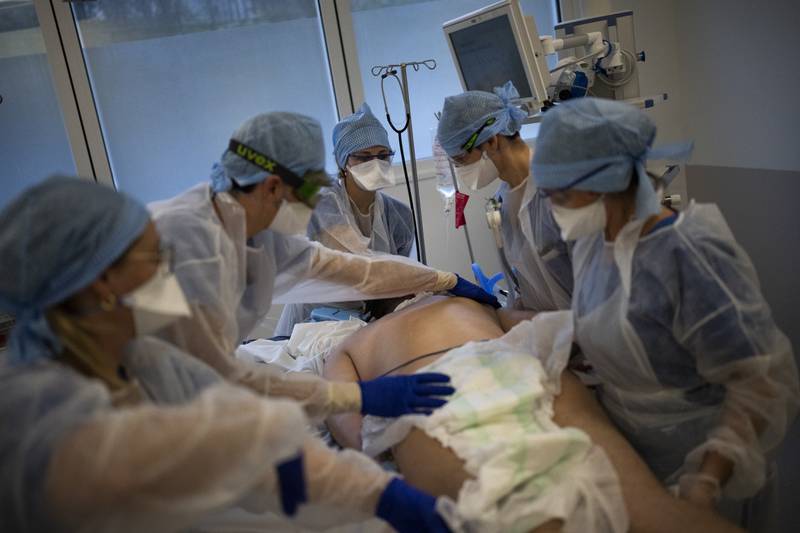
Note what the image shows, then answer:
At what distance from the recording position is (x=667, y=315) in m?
1.17

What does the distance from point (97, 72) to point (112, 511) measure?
2.99 m

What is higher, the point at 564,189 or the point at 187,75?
the point at 187,75

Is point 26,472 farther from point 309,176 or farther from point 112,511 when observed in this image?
point 309,176

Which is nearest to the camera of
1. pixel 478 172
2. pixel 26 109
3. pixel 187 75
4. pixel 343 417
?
pixel 343 417

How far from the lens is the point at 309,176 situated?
1.48 m

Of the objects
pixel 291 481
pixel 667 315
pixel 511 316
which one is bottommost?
pixel 511 316

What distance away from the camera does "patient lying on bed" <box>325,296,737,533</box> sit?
109 cm

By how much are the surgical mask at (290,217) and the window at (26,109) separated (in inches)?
88.3

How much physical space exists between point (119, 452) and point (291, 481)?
0.34 meters

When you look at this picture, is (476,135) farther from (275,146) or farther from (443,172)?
(275,146)

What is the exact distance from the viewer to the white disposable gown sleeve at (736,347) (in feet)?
3.62

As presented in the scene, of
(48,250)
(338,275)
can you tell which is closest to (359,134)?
(338,275)

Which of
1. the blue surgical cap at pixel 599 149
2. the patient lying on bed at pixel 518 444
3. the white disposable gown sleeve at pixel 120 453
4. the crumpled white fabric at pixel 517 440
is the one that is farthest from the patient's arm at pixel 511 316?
the white disposable gown sleeve at pixel 120 453

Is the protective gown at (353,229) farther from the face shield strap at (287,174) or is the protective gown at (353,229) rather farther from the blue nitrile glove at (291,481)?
the blue nitrile glove at (291,481)
